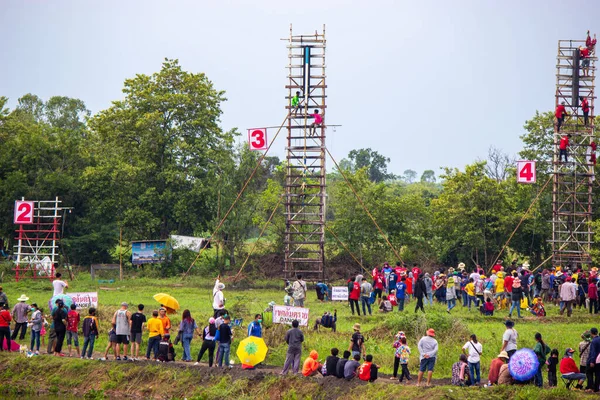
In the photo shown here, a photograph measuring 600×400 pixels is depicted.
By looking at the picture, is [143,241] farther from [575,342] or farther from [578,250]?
[575,342]

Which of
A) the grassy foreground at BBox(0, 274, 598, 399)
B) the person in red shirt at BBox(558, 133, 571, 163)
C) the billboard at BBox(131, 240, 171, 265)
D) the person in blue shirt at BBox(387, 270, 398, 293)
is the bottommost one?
the grassy foreground at BBox(0, 274, 598, 399)

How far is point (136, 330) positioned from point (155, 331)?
2.42 feet

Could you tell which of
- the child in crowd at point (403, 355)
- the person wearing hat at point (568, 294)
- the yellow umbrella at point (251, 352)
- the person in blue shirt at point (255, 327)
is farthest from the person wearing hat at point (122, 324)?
the person wearing hat at point (568, 294)

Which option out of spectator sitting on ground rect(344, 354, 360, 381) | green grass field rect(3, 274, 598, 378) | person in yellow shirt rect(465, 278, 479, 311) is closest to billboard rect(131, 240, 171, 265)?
green grass field rect(3, 274, 598, 378)

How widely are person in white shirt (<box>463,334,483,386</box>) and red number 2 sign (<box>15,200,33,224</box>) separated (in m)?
32.7

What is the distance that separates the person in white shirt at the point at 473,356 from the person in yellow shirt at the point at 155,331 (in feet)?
29.9

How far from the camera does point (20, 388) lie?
26.8 metres

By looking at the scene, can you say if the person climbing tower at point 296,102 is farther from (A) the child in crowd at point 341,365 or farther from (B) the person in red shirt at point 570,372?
(B) the person in red shirt at point 570,372

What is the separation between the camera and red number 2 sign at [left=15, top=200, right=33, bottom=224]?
4797 centimetres

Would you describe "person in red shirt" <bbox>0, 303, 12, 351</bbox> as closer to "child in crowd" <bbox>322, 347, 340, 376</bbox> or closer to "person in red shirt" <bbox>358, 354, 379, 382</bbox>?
"child in crowd" <bbox>322, 347, 340, 376</bbox>

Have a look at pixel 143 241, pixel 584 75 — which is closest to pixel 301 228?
pixel 143 241

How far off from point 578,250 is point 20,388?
1245 inches

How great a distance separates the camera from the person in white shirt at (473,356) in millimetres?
21766

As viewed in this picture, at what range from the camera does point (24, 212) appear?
158 feet
